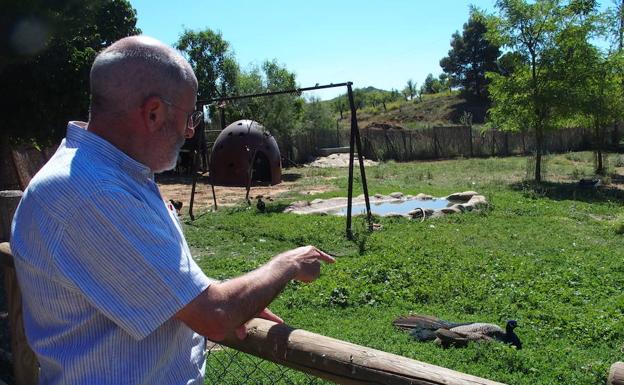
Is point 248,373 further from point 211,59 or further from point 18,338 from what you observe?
point 211,59

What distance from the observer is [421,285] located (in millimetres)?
6910

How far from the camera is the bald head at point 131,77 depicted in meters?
1.48

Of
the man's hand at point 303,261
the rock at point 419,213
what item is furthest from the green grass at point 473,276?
the man's hand at point 303,261

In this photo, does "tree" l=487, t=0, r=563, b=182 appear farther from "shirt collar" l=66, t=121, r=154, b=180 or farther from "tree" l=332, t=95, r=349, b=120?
"tree" l=332, t=95, r=349, b=120

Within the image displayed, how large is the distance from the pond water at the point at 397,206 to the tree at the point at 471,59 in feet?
118

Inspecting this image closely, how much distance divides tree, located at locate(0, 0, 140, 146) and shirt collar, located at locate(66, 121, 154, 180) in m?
7.22

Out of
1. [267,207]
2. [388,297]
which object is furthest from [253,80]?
[388,297]

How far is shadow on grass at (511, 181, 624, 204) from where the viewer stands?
14.7 metres

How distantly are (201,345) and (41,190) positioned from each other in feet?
2.14

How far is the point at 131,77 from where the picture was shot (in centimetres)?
147

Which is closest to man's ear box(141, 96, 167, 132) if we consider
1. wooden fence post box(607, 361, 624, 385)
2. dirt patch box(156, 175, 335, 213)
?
wooden fence post box(607, 361, 624, 385)

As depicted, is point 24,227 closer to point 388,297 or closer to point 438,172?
point 388,297

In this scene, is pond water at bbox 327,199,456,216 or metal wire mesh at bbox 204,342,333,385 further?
pond water at bbox 327,199,456,216

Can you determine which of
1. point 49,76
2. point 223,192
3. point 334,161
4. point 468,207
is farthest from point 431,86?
point 49,76
